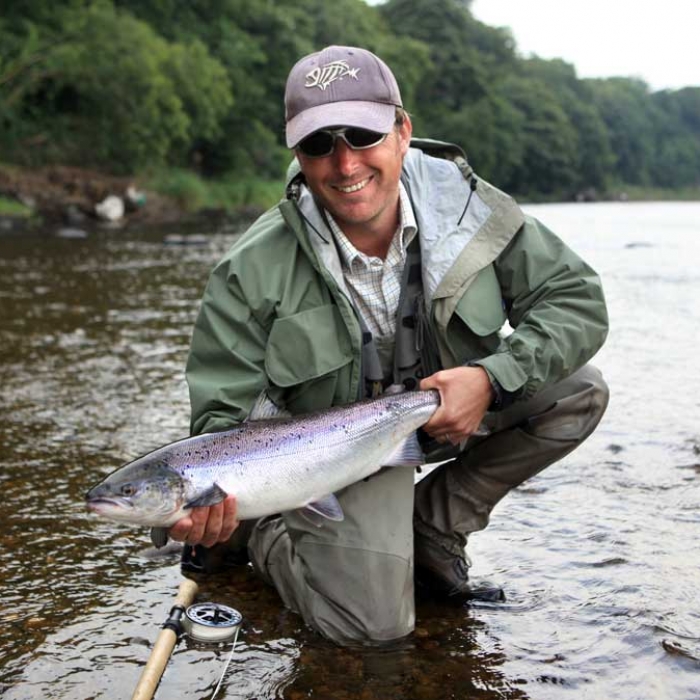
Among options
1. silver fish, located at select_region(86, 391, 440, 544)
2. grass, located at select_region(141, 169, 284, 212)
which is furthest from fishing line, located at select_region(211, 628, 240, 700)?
grass, located at select_region(141, 169, 284, 212)

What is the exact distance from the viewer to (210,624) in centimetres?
335

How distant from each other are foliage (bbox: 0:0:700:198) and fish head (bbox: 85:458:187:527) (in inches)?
153

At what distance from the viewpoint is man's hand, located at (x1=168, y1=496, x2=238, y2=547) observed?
10.00ft

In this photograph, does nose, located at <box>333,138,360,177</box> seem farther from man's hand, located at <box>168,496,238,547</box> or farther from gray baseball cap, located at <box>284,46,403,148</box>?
man's hand, located at <box>168,496,238,547</box>

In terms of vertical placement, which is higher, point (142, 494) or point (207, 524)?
point (142, 494)

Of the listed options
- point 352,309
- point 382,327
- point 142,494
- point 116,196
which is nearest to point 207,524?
point 142,494

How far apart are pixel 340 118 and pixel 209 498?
4.40ft

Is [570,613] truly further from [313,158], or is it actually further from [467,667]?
[313,158]

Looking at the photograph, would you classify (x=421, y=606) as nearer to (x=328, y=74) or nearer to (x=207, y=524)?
(x=207, y=524)

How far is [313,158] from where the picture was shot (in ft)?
11.5

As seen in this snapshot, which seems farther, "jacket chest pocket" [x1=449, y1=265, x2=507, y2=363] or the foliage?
the foliage

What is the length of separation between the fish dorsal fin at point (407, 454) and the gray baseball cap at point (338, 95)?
1.07m

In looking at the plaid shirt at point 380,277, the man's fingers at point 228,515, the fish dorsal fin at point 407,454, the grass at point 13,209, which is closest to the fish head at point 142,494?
the man's fingers at point 228,515

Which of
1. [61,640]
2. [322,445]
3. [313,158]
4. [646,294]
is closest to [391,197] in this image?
[313,158]
